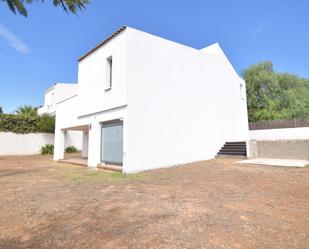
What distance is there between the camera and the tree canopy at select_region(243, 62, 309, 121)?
29.5 m

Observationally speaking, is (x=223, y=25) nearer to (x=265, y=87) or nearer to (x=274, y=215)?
(x=274, y=215)

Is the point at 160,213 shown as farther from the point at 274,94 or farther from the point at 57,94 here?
the point at 274,94

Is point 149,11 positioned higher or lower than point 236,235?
higher

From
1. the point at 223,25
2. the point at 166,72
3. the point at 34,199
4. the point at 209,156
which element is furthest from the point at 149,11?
the point at 34,199

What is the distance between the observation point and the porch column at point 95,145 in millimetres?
12023

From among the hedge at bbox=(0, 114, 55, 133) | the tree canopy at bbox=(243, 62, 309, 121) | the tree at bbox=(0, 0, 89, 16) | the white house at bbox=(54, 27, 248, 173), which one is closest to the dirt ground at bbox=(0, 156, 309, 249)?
the white house at bbox=(54, 27, 248, 173)

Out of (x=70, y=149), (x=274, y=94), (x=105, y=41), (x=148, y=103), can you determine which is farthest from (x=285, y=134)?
(x=70, y=149)

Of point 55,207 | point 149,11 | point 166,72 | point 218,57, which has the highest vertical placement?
point 149,11

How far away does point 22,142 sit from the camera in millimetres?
22688

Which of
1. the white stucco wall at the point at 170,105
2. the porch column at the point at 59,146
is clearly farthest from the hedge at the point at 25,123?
the white stucco wall at the point at 170,105

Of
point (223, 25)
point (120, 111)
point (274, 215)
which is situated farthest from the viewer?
point (223, 25)

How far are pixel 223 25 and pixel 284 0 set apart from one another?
4.29 meters

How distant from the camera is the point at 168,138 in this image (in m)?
11.0

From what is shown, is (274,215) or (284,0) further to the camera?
(284,0)
